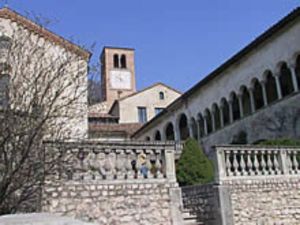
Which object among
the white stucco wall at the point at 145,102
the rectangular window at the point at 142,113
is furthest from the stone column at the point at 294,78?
the rectangular window at the point at 142,113

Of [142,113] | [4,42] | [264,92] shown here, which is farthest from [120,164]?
[142,113]

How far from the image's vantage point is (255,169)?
11.9 metres

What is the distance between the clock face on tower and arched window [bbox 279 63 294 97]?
1503 inches

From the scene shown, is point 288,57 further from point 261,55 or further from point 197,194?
point 197,194

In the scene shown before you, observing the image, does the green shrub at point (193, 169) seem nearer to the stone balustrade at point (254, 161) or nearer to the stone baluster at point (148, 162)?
the stone balustrade at point (254, 161)

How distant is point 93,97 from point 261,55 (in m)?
13.5

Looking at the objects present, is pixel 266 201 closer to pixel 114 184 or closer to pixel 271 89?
pixel 114 184

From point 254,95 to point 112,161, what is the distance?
1623 cm

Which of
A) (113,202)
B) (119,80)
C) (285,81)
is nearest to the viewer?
(113,202)

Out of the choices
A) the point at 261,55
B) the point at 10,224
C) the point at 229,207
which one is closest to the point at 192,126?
the point at 261,55

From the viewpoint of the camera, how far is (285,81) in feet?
73.8

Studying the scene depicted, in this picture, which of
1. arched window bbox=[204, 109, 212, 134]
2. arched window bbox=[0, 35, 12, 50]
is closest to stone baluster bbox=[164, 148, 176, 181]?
arched window bbox=[0, 35, 12, 50]

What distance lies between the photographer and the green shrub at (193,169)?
14305 millimetres

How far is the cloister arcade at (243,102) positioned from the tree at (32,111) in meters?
12.5
